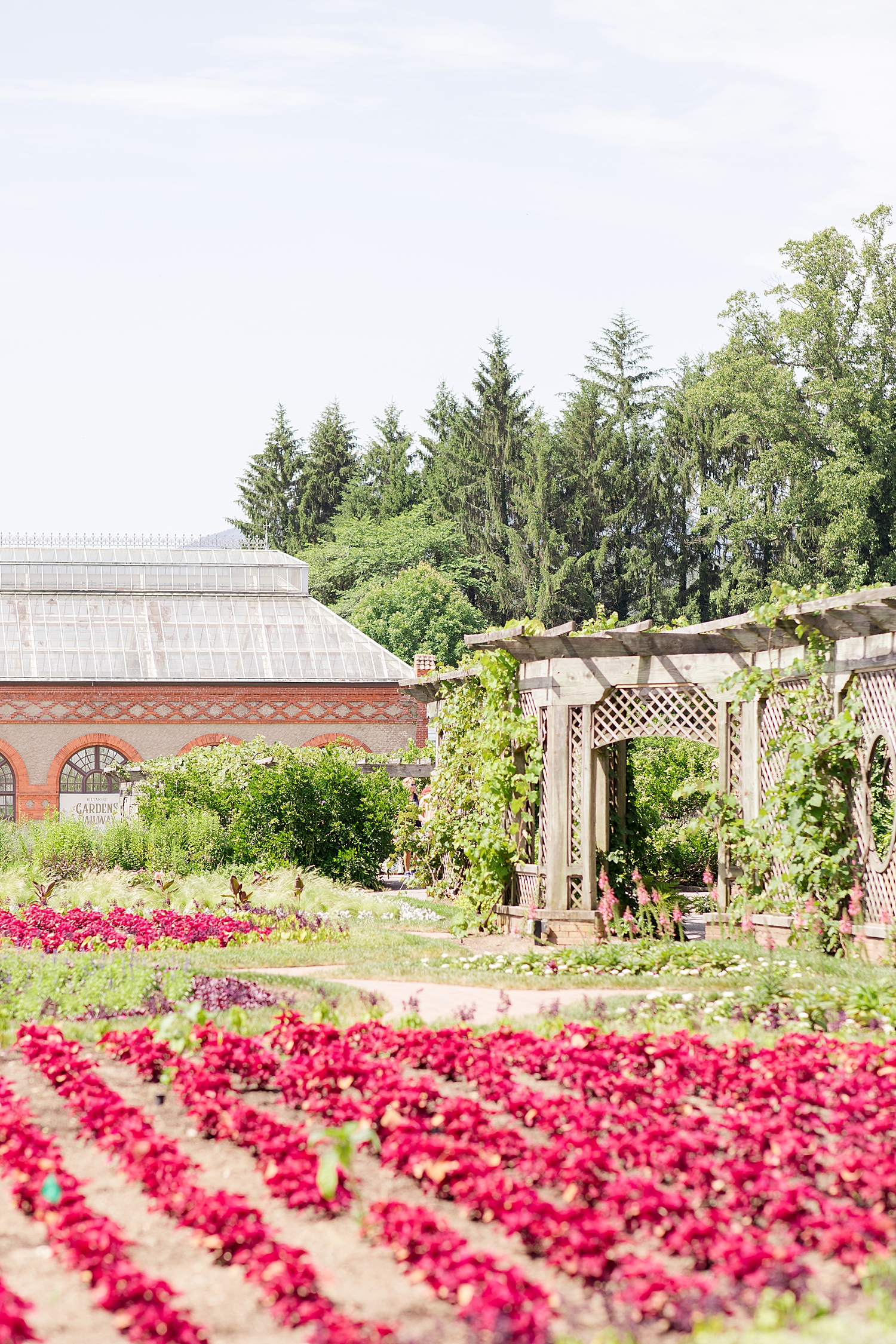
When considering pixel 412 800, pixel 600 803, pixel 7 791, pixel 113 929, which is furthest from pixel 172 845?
pixel 7 791

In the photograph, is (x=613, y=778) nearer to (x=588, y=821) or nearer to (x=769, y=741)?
(x=588, y=821)

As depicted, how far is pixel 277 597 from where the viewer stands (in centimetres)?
3266

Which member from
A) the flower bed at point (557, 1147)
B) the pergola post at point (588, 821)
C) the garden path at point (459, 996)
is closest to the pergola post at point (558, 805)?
the pergola post at point (588, 821)

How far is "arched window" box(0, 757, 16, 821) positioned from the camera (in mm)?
27750

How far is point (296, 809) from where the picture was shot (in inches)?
640

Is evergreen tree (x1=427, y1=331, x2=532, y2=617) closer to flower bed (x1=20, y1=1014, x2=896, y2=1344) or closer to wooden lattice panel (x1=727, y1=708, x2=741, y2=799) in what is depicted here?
wooden lattice panel (x1=727, y1=708, x2=741, y2=799)

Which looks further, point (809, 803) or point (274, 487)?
point (274, 487)

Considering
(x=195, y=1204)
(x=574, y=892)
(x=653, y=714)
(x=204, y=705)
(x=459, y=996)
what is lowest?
(x=459, y=996)

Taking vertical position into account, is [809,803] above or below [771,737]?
below

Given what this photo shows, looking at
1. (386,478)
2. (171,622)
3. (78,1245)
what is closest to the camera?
(78,1245)

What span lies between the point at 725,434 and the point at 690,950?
34650 millimetres

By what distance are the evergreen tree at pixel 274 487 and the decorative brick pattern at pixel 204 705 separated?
27.6 m

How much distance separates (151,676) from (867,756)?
2134 cm

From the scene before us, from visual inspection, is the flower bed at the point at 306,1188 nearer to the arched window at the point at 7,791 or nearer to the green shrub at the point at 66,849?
the green shrub at the point at 66,849
